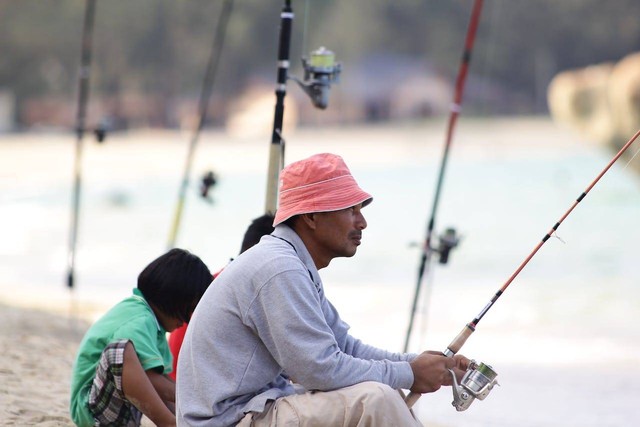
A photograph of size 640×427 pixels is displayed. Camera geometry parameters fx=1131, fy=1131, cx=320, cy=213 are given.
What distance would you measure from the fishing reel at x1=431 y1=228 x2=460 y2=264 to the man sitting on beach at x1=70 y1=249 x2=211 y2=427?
1792mm

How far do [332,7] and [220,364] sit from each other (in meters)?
42.0

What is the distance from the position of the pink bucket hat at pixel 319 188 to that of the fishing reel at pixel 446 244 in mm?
2210

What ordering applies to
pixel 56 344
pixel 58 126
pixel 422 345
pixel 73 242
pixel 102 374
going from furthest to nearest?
pixel 58 126, pixel 422 345, pixel 73 242, pixel 56 344, pixel 102 374

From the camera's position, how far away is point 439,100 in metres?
43.1

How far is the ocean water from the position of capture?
8.14 metres

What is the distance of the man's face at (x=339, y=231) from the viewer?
257 cm

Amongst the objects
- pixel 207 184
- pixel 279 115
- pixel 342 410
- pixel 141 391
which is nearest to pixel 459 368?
pixel 342 410

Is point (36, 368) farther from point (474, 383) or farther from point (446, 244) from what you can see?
point (474, 383)

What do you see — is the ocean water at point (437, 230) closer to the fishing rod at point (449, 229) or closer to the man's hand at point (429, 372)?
the fishing rod at point (449, 229)

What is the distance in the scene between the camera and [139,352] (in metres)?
2.97

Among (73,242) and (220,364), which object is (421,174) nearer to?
(73,242)

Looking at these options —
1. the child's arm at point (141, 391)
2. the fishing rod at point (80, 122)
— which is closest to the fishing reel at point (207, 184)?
the fishing rod at point (80, 122)

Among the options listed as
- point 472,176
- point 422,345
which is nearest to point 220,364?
point 422,345

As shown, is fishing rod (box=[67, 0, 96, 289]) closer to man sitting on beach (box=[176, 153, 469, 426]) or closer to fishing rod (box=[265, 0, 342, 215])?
fishing rod (box=[265, 0, 342, 215])
